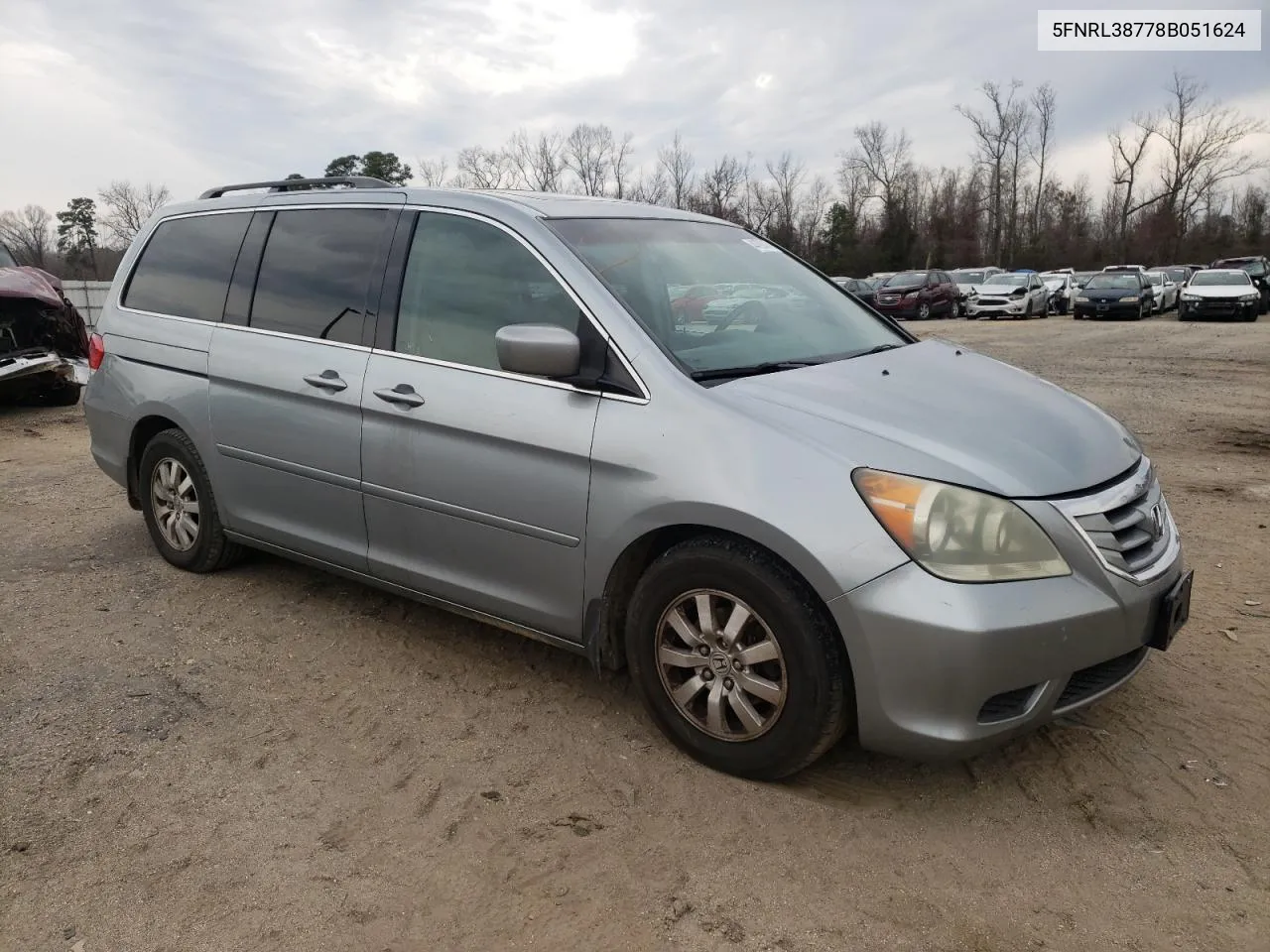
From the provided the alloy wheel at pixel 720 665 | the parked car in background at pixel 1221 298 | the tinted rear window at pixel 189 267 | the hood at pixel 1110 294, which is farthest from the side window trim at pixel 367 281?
the hood at pixel 1110 294

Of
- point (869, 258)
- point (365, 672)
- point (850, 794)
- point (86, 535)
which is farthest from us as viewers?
point (869, 258)

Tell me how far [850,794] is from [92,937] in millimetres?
2067

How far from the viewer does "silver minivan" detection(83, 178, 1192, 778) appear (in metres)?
2.59

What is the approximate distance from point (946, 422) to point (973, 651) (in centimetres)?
Answer: 73

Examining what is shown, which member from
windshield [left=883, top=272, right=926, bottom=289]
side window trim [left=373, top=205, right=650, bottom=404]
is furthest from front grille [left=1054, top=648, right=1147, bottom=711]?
windshield [left=883, top=272, right=926, bottom=289]

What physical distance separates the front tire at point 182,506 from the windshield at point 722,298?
7.53 ft

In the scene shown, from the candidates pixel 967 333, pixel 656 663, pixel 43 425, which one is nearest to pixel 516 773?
pixel 656 663

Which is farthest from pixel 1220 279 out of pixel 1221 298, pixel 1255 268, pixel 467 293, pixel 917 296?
pixel 467 293

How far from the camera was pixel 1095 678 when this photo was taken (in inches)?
108

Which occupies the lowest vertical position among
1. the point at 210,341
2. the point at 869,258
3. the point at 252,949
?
the point at 252,949

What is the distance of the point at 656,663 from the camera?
10.0ft

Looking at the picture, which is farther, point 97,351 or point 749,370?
point 97,351

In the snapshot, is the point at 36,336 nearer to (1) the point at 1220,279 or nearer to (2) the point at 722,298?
(2) the point at 722,298

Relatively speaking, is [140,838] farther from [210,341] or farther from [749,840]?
[210,341]
